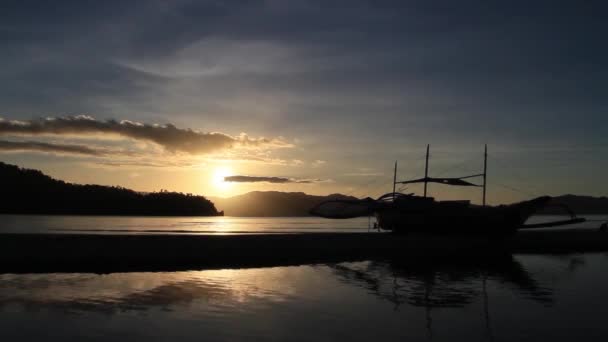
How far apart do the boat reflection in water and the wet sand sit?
117 inches

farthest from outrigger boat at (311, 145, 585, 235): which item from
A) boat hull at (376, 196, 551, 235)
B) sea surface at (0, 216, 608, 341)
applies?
sea surface at (0, 216, 608, 341)

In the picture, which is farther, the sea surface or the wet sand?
the wet sand

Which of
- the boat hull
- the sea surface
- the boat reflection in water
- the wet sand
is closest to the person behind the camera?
the sea surface

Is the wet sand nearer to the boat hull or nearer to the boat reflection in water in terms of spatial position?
the boat reflection in water

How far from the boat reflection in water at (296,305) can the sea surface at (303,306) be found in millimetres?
47

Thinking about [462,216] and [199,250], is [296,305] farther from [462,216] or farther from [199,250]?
[462,216]

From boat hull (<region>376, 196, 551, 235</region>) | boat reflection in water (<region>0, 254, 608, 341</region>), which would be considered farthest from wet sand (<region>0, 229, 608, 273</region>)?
boat hull (<region>376, 196, 551, 235</region>)

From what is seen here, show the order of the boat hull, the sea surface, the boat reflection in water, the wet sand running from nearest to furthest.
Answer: the sea surface < the boat reflection in water < the wet sand < the boat hull

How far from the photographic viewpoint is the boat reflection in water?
1348cm

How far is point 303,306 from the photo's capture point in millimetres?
17516

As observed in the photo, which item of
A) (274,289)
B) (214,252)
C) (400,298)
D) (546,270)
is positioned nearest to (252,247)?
(214,252)

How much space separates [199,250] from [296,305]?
55.2 ft

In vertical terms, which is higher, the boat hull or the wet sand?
the boat hull

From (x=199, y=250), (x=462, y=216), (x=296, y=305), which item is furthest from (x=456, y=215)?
(x=296, y=305)
